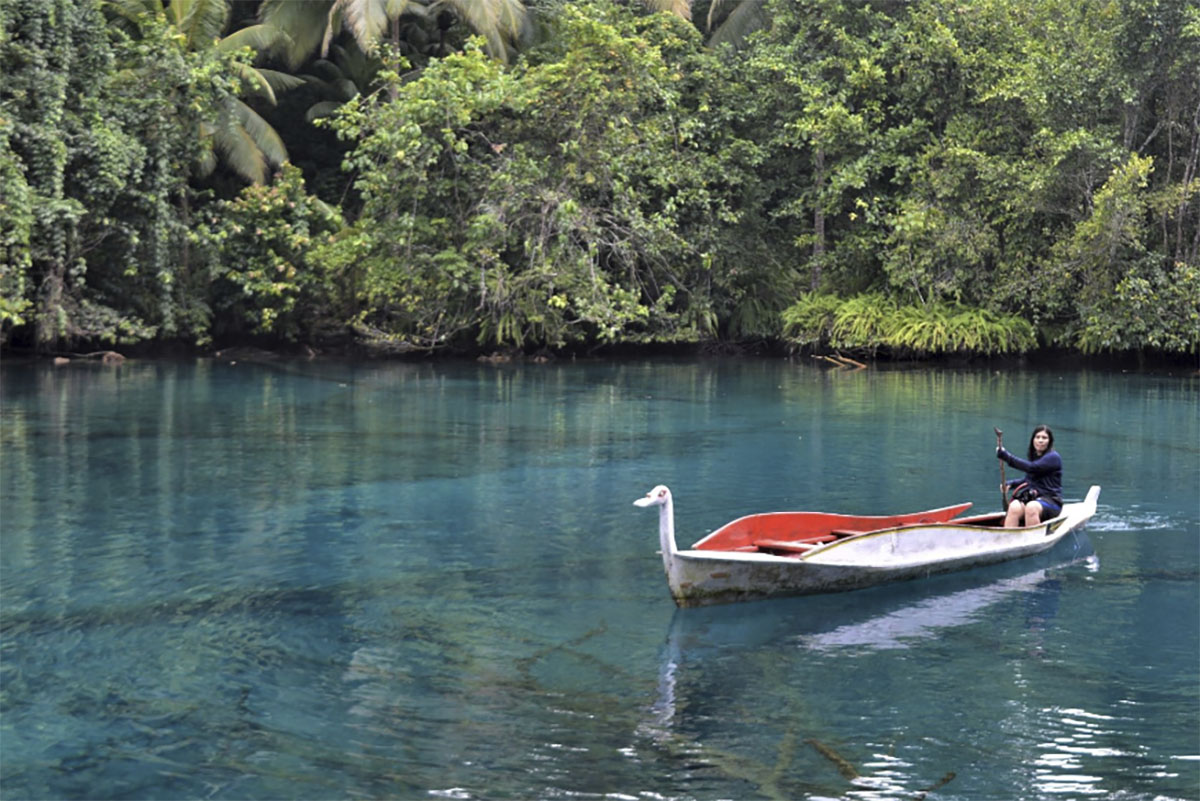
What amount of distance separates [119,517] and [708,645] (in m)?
6.77

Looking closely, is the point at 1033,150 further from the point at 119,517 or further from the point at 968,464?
the point at 119,517

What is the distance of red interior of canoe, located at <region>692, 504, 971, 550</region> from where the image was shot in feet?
34.9

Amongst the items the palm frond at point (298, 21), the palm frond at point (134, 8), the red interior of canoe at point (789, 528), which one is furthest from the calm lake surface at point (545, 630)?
the palm frond at point (298, 21)

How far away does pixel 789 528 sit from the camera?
11.0 meters

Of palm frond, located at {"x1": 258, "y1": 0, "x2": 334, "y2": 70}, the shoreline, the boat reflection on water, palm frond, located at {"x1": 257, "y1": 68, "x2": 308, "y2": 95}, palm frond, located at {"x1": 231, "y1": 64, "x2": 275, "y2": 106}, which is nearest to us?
the boat reflection on water

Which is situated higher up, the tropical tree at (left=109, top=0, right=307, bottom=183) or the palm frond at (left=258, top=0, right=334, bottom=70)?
the palm frond at (left=258, top=0, right=334, bottom=70)

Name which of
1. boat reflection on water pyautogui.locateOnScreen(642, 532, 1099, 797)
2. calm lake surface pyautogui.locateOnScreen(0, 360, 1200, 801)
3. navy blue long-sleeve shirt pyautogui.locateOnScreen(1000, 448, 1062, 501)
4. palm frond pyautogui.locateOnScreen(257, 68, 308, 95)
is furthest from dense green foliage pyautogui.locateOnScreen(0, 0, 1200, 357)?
boat reflection on water pyautogui.locateOnScreen(642, 532, 1099, 797)

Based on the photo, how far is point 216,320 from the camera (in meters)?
34.7

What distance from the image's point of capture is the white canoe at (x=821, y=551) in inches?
381

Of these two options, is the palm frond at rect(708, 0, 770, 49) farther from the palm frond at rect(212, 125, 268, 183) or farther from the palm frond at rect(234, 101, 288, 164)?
the palm frond at rect(212, 125, 268, 183)

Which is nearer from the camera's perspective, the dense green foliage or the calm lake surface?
the calm lake surface

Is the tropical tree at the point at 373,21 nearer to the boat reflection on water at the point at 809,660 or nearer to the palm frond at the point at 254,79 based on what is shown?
the palm frond at the point at 254,79

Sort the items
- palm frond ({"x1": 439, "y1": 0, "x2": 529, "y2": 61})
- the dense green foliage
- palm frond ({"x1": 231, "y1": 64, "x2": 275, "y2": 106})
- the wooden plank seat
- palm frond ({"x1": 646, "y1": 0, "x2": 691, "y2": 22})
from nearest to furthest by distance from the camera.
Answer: the wooden plank seat → the dense green foliage → palm frond ({"x1": 231, "y1": 64, "x2": 275, "y2": 106}) → palm frond ({"x1": 439, "y1": 0, "x2": 529, "y2": 61}) → palm frond ({"x1": 646, "y1": 0, "x2": 691, "y2": 22})

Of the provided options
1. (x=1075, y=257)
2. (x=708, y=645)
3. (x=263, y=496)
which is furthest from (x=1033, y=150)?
(x=708, y=645)
